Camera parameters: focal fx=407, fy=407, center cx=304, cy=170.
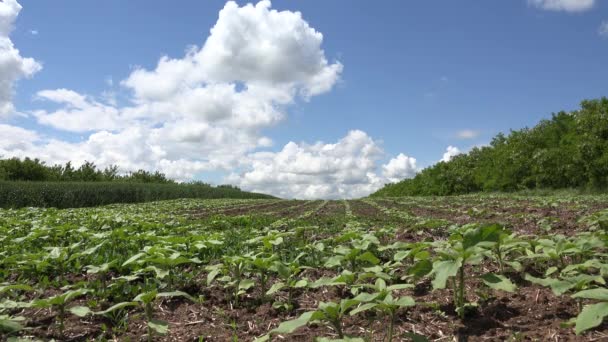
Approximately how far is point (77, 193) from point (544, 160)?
31.5 m

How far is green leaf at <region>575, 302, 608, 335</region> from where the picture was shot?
1.85 m

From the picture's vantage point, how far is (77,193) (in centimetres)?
2856

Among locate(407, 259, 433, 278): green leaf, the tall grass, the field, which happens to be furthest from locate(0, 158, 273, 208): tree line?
locate(407, 259, 433, 278): green leaf

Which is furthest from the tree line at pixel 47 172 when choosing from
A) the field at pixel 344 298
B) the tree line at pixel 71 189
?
the field at pixel 344 298

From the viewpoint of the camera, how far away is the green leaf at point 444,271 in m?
2.23

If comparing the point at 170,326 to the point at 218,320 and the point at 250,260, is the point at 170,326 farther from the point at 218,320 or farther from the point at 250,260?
the point at 250,260

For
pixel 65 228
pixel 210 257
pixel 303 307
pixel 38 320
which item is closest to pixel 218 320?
pixel 303 307

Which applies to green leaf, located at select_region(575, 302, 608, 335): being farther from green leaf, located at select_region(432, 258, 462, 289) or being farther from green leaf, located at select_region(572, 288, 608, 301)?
green leaf, located at select_region(432, 258, 462, 289)

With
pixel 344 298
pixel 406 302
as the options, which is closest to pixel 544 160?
pixel 344 298

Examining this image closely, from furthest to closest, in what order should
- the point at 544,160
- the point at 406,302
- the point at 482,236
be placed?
the point at 544,160 < the point at 482,236 < the point at 406,302

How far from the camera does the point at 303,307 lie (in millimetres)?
3395

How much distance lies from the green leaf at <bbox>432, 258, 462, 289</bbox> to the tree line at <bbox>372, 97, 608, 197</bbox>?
953 inches

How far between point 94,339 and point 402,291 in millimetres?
2494

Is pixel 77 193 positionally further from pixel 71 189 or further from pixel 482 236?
pixel 482 236
